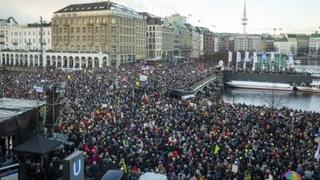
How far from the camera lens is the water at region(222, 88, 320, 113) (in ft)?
237

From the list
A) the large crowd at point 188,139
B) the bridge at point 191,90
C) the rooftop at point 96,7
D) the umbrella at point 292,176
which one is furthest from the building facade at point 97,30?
the umbrella at point 292,176

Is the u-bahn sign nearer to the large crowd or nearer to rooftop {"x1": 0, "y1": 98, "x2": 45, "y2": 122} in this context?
the large crowd

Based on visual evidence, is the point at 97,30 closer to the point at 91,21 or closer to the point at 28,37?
the point at 91,21

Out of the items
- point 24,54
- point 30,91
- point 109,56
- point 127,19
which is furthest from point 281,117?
point 24,54

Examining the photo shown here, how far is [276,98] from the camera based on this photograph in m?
78.0

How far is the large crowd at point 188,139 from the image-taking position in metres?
19.0

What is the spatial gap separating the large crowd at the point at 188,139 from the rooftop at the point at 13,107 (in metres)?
3.31

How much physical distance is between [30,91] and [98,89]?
675 cm

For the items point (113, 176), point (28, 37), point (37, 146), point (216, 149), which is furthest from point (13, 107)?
point (28, 37)

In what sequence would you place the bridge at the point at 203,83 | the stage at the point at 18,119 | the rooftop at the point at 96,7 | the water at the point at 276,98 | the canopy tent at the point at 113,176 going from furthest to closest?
the rooftop at the point at 96,7
the water at the point at 276,98
the bridge at the point at 203,83
the stage at the point at 18,119
the canopy tent at the point at 113,176

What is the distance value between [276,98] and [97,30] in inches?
2062

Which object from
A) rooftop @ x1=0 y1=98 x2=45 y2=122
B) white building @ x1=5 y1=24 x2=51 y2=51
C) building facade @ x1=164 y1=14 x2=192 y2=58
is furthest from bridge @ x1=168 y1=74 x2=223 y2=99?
building facade @ x1=164 y1=14 x2=192 y2=58

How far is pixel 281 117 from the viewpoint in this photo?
102ft

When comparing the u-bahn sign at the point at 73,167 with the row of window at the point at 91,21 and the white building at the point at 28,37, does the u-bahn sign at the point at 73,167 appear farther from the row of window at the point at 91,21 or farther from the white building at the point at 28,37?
the white building at the point at 28,37
